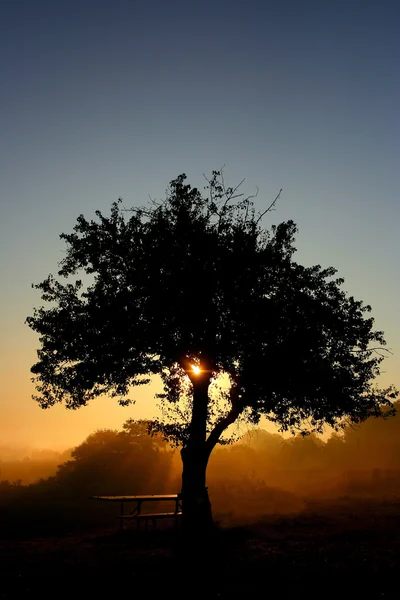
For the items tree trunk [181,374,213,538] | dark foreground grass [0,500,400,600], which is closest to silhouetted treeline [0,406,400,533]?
tree trunk [181,374,213,538]

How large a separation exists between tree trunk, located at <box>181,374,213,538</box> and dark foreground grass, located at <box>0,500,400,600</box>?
1.13 metres

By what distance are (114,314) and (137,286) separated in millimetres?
1892

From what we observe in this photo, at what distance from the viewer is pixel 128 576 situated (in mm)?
12555

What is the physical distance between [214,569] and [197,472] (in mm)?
8553

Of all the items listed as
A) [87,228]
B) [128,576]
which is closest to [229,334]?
[87,228]

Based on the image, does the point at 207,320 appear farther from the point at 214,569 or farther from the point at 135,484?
the point at 135,484

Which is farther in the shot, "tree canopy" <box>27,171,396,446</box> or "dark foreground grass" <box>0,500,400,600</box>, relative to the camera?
"tree canopy" <box>27,171,396,446</box>

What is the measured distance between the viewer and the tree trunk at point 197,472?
20359 millimetres

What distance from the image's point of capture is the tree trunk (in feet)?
66.8

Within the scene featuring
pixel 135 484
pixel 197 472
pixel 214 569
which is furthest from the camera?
pixel 135 484

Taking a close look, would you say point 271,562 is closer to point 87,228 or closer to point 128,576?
point 128,576

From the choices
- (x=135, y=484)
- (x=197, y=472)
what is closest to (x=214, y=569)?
(x=197, y=472)

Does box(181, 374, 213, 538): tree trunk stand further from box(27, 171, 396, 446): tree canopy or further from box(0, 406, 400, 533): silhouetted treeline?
box(0, 406, 400, 533): silhouetted treeline

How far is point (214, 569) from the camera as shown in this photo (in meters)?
13.4
